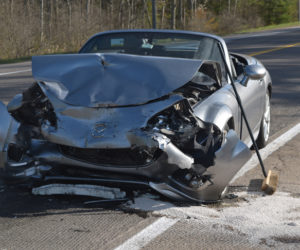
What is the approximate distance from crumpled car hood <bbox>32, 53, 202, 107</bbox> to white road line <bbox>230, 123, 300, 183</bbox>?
1499 mm

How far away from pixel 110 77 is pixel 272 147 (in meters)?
3.00

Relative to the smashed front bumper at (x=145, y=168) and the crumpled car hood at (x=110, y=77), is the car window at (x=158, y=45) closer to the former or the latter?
the crumpled car hood at (x=110, y=77)

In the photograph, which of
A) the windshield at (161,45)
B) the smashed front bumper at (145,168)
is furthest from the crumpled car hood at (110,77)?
the windshield at (161,45)

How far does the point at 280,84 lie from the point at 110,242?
373 inches

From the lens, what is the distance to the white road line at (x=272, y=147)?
19.2 ft

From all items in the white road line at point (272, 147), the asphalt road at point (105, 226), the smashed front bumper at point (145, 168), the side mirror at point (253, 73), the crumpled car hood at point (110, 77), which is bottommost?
the white road line at point (272, 147)

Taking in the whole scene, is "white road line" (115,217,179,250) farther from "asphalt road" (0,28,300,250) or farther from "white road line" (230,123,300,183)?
"white road line" (230,123,300,183)

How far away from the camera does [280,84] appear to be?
40.8 feet

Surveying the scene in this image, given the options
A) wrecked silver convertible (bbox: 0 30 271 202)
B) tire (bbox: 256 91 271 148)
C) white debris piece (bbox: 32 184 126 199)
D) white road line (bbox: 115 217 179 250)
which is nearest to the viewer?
white road line (bbox: 115 217 179 250)

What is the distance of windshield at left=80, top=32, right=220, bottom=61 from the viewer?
5.89m

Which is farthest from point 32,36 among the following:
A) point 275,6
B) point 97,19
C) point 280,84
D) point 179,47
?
point 275,6

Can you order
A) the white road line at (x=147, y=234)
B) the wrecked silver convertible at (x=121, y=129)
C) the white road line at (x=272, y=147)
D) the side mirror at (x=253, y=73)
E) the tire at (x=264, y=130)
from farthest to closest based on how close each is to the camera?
the tire at (x=264, y=130)
the white road line at (x=272, y=147)
the side mirror at (x=253, y=73)
the wrecked silver convertible at (x=121, y=129)
the white road line at (x=147, y=234)

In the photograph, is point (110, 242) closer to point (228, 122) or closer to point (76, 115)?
point (76, 115)

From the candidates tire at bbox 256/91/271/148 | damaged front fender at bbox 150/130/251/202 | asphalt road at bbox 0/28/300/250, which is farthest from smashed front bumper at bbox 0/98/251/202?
tire at bbox 256/91/271/148
